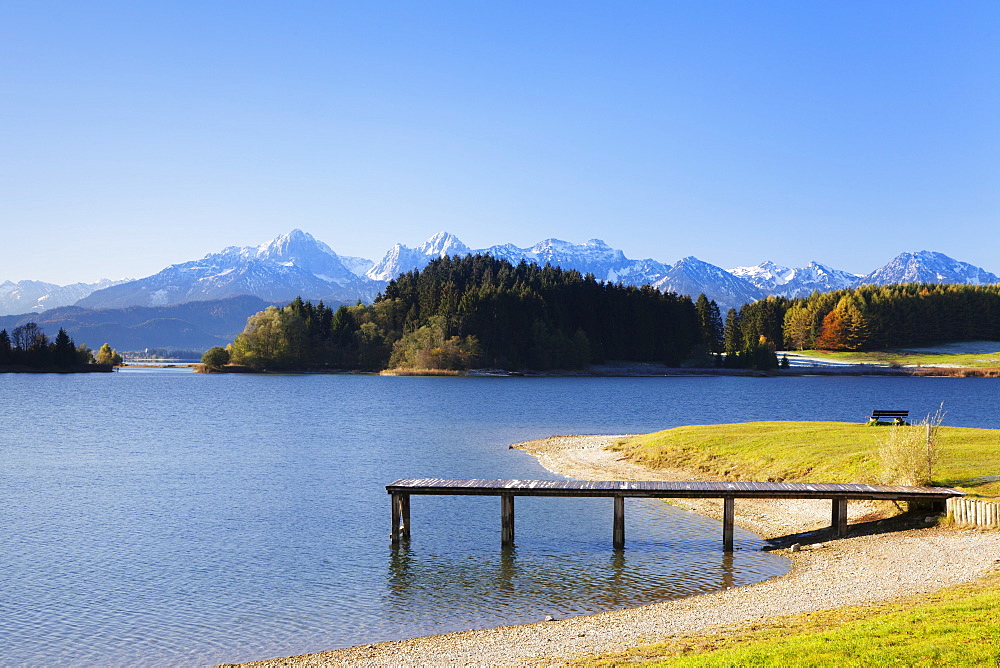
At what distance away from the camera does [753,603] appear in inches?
698

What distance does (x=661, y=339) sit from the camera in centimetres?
19088

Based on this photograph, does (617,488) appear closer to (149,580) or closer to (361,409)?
(149,580)

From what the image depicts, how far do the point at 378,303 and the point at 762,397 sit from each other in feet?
331

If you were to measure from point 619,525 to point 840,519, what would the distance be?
6.90 m

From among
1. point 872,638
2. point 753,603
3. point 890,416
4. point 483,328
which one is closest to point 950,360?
point 483,328

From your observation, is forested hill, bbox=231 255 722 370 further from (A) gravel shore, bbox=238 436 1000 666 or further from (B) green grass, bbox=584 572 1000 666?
(B) green grass, bbox=584 572 1000 666

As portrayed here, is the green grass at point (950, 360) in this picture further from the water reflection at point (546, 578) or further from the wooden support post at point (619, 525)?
the water reflection at point (546, 578)

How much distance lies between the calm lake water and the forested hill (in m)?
108

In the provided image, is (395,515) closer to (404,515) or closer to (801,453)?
(404,515)

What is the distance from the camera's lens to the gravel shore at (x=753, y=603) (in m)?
15.2

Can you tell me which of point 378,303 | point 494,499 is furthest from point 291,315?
point 494,499

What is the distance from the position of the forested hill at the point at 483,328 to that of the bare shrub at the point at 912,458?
138m

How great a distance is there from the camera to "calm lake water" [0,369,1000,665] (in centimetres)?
1786

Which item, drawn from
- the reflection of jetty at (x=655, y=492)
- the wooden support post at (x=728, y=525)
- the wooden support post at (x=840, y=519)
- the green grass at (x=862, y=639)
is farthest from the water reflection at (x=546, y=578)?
the green grass at (x=862, y=639)
